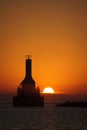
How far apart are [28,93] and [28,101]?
4527mm

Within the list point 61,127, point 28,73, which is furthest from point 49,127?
point 28,73

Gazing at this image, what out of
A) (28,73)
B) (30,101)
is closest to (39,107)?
(30,101)

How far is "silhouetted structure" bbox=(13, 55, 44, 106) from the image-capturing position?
186m

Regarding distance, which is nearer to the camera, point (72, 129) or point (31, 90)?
point (72, 129)

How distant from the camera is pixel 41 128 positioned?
99938mm

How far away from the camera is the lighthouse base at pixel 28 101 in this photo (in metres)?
194

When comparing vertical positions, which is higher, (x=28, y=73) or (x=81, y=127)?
(x=28, y=73)

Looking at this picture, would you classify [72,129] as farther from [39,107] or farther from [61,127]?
[39,107]

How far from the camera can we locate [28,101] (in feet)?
647

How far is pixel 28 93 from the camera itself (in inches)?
7618

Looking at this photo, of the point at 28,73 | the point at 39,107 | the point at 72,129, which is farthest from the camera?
the point at 39,107

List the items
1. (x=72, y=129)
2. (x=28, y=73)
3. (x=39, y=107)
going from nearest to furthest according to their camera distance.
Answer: (x=72, y=129)
(x=28, y=73)
(x=39, y=107)

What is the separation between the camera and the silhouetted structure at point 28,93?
7313 inches

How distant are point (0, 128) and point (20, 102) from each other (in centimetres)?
9751
